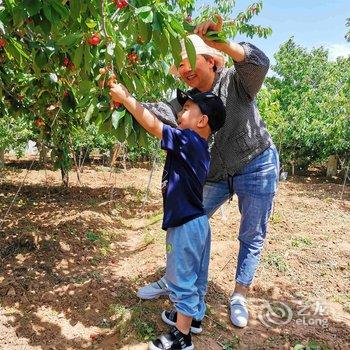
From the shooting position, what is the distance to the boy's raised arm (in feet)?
5.62

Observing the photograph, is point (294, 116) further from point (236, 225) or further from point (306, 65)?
point (236, 225)

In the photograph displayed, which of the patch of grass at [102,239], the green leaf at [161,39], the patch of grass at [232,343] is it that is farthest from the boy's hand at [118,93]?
the patch of grass at [102,239]

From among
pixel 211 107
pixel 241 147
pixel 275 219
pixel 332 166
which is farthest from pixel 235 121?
pixel 332 166

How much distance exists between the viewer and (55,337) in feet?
7.95

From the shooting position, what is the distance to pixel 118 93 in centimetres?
171

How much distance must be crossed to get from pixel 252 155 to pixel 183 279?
823 millimetres

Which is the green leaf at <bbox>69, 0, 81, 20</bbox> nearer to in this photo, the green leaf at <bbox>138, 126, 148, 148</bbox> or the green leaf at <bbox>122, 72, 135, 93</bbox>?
the green leaf at <bbox>122, 72, 135, 93</bbox>

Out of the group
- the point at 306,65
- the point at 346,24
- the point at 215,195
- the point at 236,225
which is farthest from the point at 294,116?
the point at 215,195

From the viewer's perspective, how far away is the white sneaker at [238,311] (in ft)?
8.24

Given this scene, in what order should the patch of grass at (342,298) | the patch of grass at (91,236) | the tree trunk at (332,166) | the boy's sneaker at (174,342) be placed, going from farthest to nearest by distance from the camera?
the tree trunk at (332,166)
the patch of grass at (91,236)
the patch of grass at (342,298)
the boy's sneaker at (174,342)

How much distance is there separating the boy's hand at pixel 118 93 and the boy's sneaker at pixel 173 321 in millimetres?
1391

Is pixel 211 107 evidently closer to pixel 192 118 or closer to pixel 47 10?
pixel 192 118

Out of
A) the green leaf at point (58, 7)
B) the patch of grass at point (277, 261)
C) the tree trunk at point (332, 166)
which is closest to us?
the green leaf at point (58, 7)

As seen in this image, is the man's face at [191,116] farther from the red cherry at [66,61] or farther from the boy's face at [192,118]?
the red cherry at [66,61]
